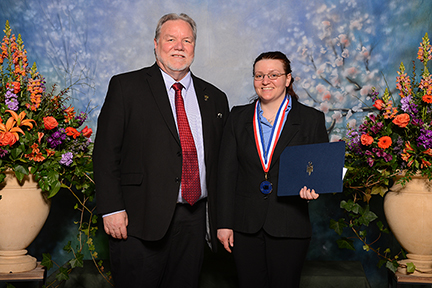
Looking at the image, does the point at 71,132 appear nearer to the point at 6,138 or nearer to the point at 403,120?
the point at 6,138

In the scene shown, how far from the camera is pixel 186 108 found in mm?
2203

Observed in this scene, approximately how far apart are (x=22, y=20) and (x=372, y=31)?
3.02 m

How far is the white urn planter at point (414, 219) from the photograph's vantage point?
2.58 meters

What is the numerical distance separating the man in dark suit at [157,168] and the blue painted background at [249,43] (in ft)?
4.92

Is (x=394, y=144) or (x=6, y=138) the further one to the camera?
(x=394, y=144)

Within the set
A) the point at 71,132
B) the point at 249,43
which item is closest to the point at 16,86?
the point at 71,132

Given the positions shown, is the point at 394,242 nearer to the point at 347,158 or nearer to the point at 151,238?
the point at 347,158

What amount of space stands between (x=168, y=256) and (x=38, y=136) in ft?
3.47

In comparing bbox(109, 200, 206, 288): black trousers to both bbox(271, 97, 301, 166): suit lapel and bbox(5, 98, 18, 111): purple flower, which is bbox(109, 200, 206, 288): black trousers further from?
bbox(5, 98, 18, 111): purple flower

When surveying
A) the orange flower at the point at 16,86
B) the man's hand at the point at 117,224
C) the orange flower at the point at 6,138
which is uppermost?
the orange flower at the point at 16,86

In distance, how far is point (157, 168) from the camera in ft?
6.73

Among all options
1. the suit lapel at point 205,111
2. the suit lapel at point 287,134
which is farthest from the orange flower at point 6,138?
the suit lapel at point 287,134

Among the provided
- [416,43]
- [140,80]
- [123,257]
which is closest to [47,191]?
[123,257]

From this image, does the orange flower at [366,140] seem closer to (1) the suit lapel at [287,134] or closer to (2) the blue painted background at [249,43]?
(1) the suit lapel at [287,134]
